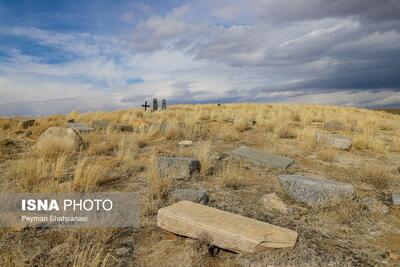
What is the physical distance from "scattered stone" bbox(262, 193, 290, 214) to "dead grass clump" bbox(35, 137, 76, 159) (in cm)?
437

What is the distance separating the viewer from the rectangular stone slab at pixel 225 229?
3.53 meters

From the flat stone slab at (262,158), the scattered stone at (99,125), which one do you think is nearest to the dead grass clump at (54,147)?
the scattered stone at (99,125)

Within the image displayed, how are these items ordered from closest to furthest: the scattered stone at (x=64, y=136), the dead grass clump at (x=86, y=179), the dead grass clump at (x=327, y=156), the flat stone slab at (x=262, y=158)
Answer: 1. the dead grass clump at (x=86, y=179)
2. the flat stone slab at (x=262, y=158)
3. the scattered stone at (x=64, y=136)
4. the dead grass clump at (x=327, y=156)

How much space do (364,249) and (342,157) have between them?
519 cm

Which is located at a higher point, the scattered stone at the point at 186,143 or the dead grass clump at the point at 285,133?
the scattered stone at the point at 186,143

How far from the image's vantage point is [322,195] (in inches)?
202

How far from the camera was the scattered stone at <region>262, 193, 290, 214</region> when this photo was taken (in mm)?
4898

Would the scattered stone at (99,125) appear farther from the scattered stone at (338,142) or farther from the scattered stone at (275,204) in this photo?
the scattered stone at (275,204)

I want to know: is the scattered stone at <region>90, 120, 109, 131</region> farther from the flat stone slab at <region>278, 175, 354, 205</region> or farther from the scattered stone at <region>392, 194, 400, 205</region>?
the scattered stone at <region>392, 194, 400, 205</region>

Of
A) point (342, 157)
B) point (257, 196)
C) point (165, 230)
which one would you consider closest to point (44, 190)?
point (165, 230)

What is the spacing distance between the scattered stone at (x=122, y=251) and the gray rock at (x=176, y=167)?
2361 mm

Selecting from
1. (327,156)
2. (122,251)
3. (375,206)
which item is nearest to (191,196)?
(122,251)

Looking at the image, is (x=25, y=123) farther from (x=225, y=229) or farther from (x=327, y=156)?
(x=225, y=229)

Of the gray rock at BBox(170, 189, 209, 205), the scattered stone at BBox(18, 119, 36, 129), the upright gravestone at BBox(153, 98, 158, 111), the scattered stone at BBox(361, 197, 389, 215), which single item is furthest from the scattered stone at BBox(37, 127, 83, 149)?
the upright gravestone at BBox(153, 98, 158, 111)
